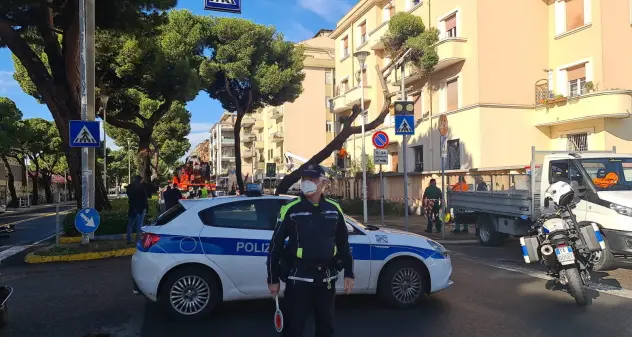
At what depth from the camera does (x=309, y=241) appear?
151 inches

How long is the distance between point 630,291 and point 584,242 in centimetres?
125

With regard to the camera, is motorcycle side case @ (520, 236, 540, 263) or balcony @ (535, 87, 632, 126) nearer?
motorcycle side case @ (520, 236, 540, 263)

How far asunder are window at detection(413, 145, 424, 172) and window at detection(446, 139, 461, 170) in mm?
A: 2638

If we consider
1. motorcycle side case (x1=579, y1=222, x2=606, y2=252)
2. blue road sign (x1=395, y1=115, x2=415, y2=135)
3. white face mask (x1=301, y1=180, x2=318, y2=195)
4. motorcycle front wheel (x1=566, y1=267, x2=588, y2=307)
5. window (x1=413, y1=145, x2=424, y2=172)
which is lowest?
motorcycle front wheel (x1=566, y1=267, x2=588, y2=307)

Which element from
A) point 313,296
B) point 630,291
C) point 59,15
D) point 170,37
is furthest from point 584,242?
point 170,37

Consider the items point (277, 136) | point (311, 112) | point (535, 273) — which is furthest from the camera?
point (277, 136)

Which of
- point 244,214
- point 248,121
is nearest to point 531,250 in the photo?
point 244,214

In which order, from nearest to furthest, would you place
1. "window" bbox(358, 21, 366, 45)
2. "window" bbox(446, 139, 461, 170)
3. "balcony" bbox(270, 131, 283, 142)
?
1. "window" bbox(446, 139, 461, 170)
2. "window" bbox(358, 21, 366, 45)
3. "balcony" bbox(270, 131, 283, 142)

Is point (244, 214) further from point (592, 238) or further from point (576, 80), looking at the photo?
point (576, 80)

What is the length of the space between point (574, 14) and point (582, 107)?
169 inches

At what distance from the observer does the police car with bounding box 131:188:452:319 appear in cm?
596

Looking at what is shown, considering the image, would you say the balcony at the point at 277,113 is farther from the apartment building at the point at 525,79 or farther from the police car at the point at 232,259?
the police car at the point at 232,259

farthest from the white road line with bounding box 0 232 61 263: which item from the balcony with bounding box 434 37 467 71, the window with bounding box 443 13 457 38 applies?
the window with bounding box 443 13 457 38

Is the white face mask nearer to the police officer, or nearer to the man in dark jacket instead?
the police officer
